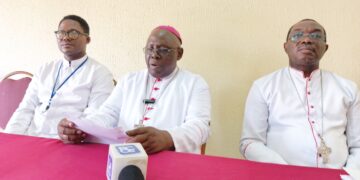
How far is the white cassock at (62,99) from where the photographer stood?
1.97 meters

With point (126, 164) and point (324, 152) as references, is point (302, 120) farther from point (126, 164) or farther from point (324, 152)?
point (126, 164)

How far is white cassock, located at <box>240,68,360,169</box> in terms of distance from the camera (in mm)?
1567

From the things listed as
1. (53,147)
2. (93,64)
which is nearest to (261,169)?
(53,147)

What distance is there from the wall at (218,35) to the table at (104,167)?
4.47 ft

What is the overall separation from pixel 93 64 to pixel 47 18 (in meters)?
0.92

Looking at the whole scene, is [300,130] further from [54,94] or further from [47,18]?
[47,18]

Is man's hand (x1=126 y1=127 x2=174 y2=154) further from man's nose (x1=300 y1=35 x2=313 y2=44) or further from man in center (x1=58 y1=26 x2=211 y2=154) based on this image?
man's nose (x1=300 y1=35 x2=313 y2=44)

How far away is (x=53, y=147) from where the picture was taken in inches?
42.4

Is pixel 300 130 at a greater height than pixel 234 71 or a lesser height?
lesser

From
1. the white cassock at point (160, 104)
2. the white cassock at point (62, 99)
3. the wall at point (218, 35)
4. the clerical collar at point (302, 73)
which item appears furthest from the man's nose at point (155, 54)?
the clerical collar at point (302, 73)

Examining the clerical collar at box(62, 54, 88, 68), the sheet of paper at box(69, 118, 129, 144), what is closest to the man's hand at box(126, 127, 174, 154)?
the sheet of paper at box(69, 118, 129, 144)

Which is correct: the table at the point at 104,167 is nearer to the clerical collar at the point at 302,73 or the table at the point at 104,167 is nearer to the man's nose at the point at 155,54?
the man's nose at the point at 155,54

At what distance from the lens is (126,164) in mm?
750

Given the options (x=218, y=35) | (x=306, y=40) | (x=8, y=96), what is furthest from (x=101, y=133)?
(x=8, y=96)
